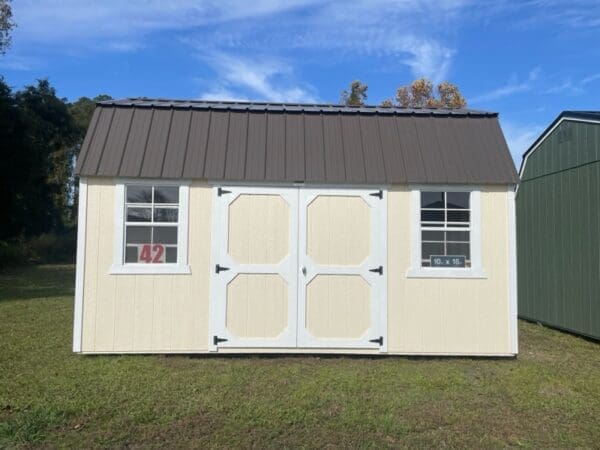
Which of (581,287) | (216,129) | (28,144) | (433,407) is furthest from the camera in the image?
(28,144)

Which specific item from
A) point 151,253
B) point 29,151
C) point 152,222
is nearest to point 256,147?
point 152,222

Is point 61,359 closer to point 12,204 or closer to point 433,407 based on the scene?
point 433,407

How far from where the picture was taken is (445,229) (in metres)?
6.96

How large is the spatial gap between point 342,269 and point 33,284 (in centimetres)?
1309

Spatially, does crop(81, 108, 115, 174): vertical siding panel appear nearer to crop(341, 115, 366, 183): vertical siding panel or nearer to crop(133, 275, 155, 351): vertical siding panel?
crop(133, 275, 155, 351): vertical siding panel

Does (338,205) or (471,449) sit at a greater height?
(338,205)

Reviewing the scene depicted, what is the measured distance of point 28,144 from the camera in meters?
20.4

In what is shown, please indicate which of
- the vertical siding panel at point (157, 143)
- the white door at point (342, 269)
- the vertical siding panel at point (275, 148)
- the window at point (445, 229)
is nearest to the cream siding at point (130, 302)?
the vertical siding panel at point (157, 143)

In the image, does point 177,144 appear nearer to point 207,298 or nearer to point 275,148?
point 275,148

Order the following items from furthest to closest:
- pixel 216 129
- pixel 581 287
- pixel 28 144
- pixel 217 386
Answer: pixel 28 144, pixel 581 287, pixel 216 129, pixel 217 386

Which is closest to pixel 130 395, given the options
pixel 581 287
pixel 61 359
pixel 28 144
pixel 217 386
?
pixel 217 386

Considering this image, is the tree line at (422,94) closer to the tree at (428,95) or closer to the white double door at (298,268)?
the tree at (428,95)

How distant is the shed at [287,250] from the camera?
6711mm

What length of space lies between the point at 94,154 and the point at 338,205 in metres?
3.39
